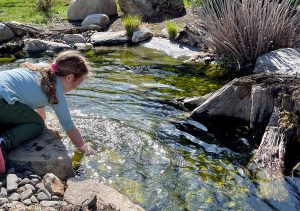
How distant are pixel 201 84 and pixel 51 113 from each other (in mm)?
3072

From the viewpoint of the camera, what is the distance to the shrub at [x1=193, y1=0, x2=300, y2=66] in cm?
856

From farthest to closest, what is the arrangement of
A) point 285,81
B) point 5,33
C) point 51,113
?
point 5,33 < point 51,113 < point 285,81

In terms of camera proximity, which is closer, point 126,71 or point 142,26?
point 126,71

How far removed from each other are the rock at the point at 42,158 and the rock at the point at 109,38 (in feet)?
25.1

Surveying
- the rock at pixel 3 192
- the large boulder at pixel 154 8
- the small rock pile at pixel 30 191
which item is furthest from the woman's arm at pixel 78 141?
the large boulder at pixel 154 8

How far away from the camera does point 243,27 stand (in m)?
8.75

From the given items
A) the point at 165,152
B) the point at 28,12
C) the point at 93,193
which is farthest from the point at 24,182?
the point at 28,12

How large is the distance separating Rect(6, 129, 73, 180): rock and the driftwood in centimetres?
206

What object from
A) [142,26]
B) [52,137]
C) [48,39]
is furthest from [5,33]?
[52,137]

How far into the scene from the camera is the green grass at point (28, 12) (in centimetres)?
1508

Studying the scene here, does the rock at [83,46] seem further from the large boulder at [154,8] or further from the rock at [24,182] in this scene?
the rock at [24,182]

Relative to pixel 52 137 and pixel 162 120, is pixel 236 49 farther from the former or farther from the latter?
pixel 52 137

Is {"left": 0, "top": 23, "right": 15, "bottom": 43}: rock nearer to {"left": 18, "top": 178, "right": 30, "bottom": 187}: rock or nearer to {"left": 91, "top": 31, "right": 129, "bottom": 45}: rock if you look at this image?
{"left": 91, "top": 31, "right": 129, "bottom": 45}: rock

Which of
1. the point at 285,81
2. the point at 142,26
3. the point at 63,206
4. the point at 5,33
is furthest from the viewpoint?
the point at 142,26
